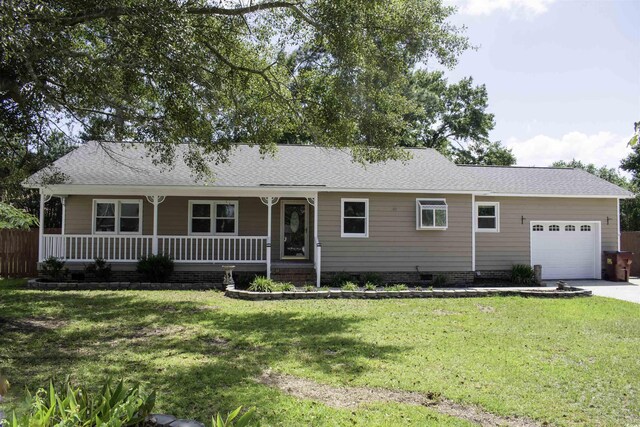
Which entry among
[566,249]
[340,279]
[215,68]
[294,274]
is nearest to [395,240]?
[340,279]

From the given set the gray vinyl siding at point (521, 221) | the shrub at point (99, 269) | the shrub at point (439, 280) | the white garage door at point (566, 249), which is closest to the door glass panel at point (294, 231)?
the shrub at point (439, 280)

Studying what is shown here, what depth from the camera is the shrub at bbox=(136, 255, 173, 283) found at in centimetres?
1364

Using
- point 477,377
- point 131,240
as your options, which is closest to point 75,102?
point 131,240

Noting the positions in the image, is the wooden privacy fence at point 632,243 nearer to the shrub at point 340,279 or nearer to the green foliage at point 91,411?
the shrub at point 340,279

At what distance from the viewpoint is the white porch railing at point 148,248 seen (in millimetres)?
14109

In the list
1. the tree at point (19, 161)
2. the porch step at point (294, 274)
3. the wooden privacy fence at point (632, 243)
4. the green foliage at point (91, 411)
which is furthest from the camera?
the wooden privacy fence at point (632, 243)

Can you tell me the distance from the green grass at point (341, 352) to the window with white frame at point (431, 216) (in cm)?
409

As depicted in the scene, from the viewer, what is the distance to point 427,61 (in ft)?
33.4

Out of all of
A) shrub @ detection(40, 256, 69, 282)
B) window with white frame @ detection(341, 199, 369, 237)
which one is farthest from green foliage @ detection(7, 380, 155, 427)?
window with white frame @ detection(341, 199, 369, 237)

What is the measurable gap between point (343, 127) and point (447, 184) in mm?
5841

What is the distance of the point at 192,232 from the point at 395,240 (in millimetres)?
6751

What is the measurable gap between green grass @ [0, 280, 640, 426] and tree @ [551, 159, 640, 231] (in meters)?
18.8

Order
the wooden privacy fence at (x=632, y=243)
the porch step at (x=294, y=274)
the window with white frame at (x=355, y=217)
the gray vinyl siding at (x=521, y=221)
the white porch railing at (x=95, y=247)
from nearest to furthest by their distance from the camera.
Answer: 1. the white porch railing at (x=95, y=247)
2. the porch step at (x=294, y=274)
3. the window with white frame at (x=355, y=217)
4. the gray vinyl siding at (x=521, y=221)
5. the wooden privacy fence at (x=632, y=243)

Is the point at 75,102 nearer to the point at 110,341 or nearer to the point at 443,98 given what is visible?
the point at 110,341
